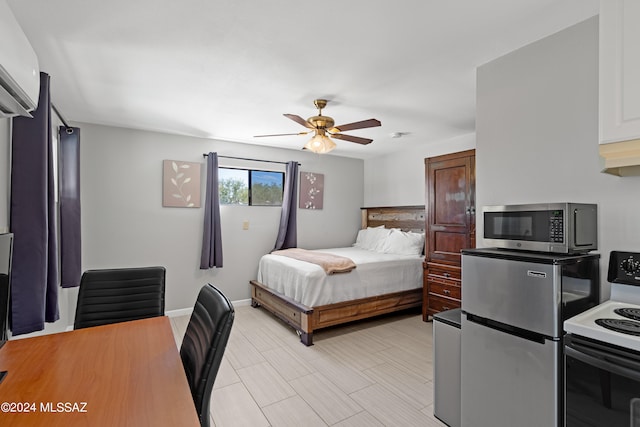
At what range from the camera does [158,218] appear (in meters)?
4.07

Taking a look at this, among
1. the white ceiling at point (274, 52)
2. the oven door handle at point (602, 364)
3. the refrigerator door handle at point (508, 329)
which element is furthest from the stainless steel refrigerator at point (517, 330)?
the white ceiling at point (274, 52)

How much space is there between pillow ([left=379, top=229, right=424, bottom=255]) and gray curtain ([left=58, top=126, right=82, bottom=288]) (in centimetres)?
382

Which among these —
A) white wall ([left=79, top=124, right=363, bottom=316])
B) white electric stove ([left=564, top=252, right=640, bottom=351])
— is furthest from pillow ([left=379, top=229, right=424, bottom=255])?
white electric stove ([left=564, top=252, right=640, bottom=351])

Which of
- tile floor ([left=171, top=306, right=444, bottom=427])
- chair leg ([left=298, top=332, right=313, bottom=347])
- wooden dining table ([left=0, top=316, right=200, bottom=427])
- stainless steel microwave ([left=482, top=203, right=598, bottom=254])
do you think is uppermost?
stainless steel microwave ([left=482, top=203, right=598, bottom=254])

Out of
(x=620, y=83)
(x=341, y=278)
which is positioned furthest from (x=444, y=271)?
(x=620, y=83)

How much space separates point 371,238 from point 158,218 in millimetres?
3212

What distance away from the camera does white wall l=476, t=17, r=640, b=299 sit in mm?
1658

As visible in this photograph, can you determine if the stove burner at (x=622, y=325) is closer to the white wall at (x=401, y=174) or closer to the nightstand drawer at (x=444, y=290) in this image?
the nightstand drawer at (x=444, y=290)

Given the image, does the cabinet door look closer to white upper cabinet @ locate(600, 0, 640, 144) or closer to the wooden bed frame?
the wooden bed frame

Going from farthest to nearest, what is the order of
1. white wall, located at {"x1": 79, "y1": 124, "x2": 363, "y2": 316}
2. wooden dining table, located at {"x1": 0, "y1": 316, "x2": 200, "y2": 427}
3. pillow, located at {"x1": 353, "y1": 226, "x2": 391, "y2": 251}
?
pillow, located at {"x1": 353, "y1": 226, "x2": 391, "y2": 251}
white wall, located at {"x1": 79, "y1": 124, "x2": 363, "y2": 316}
wooden dining table, located at {"x1": 0, "y1": 316, "x2": 200, "y2": 427}

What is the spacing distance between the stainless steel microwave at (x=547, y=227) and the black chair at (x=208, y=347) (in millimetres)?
1581

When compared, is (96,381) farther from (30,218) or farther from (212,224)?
(212,224)

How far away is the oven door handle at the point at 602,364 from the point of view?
1090 millimetres

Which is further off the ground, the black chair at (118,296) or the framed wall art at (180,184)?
the framed wall art at (180,184)
